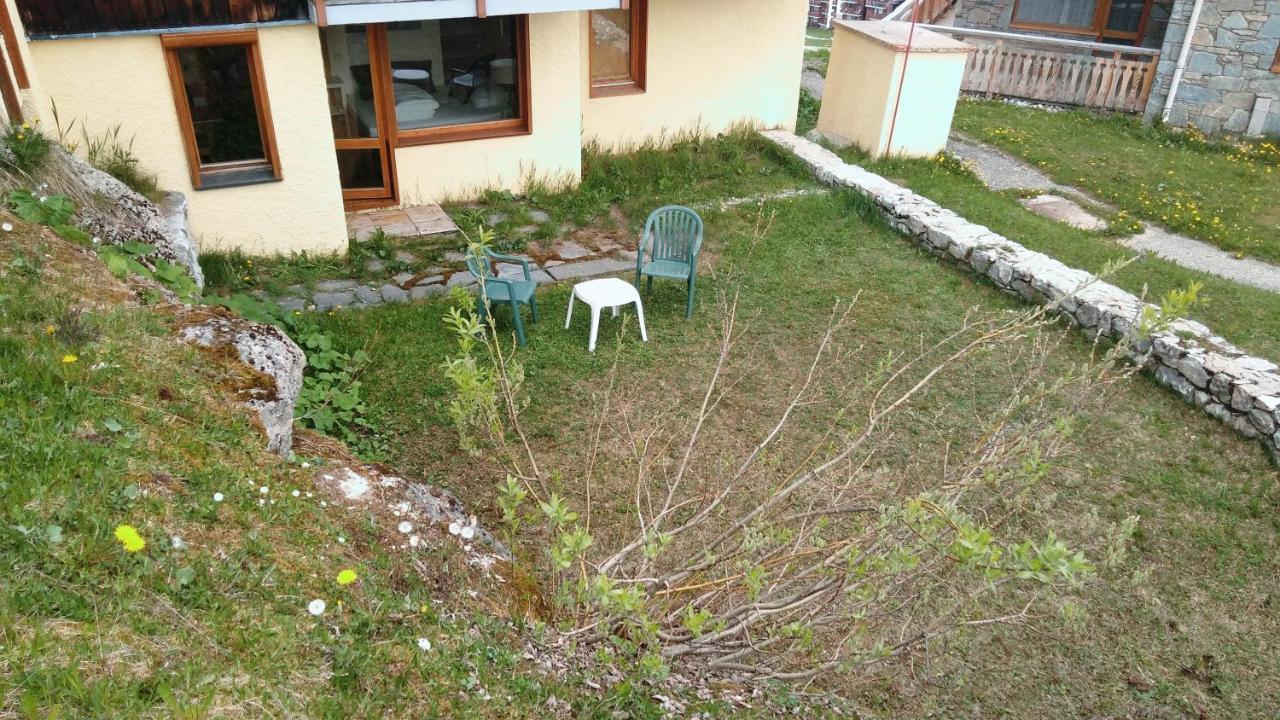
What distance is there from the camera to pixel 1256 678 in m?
3.98

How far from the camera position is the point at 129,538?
250cm

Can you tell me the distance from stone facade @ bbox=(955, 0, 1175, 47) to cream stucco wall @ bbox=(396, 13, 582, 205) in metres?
10.4

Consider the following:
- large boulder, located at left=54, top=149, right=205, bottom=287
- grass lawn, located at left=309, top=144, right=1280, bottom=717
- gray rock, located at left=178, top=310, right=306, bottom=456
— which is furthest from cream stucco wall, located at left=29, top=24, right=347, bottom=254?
gray rock, located at left=178, top=310, right=306, bottom=456

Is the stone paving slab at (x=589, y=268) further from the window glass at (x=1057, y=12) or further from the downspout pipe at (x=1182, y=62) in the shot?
the window glass at (x=1057, y=12)

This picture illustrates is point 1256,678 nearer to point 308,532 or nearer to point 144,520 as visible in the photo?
point 308,532

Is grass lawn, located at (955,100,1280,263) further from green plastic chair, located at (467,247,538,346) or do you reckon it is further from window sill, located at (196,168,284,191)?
window sill, located at (196,168,284,191)

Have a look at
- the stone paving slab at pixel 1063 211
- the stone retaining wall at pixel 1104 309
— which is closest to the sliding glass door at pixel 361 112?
the stone retaining wall at pixel 1104 309

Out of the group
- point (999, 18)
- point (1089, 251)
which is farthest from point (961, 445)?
point (999, 18)

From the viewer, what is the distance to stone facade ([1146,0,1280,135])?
1193 centimetres

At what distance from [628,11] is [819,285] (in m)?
4.44

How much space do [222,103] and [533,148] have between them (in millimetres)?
2874

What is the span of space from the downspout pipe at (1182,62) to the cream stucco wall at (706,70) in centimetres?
631

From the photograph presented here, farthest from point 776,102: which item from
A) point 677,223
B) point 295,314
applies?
point 295,314

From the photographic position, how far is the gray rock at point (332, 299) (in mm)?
6508
